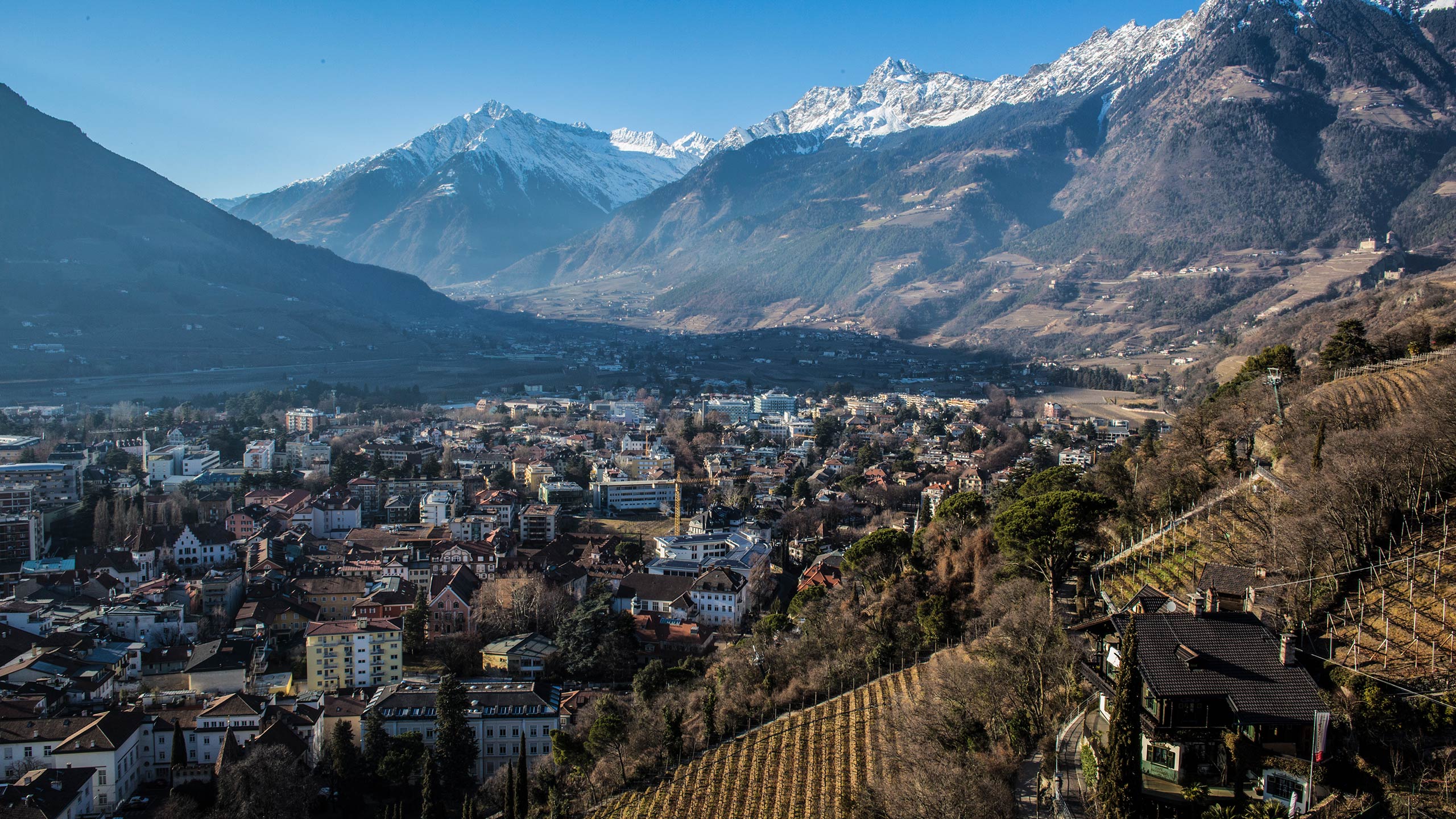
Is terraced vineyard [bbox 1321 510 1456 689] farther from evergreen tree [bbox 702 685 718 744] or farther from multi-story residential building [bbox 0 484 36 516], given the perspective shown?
multi-story residential building [bbox 0 484 36 516]

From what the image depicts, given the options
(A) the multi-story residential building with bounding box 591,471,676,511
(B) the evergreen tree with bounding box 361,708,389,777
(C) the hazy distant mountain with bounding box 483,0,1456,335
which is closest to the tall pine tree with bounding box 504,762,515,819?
(B) the evergreen tree with bounding box 361,708,389,777

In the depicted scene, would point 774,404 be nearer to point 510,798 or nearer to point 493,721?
point 493,721

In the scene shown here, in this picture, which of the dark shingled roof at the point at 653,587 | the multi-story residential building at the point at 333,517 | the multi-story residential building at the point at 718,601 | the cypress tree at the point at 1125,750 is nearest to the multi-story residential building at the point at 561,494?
the multi-story residential building at the point at 333,517

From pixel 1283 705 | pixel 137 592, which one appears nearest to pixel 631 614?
pixel 137 592

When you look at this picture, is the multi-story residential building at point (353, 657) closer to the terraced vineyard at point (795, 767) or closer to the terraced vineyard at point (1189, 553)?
the terraced vineyard at point (795, 767)

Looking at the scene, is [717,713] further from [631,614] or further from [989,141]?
[989,141]

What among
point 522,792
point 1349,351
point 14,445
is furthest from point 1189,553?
point 14,445
